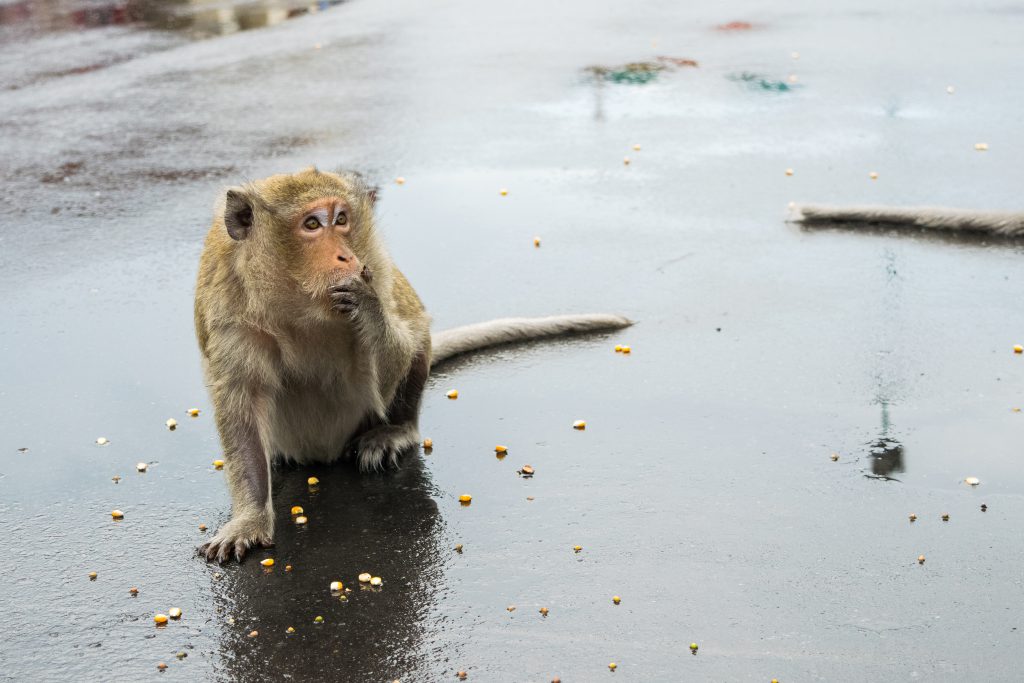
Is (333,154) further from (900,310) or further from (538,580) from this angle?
(538,580)

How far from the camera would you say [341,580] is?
15.5ft

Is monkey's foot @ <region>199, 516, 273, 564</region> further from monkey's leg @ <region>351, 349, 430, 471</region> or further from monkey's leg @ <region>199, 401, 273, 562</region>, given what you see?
monkey's leg @ <region>351, 349, 430, 471</region>

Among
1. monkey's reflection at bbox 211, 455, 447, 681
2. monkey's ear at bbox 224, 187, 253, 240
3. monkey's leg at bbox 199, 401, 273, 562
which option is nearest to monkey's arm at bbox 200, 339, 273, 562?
monkey's leg at bbox 199, 401, 273, 562

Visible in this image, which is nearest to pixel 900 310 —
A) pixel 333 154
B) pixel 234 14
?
pixel 333 154

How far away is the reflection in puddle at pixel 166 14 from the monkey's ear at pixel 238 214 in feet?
36.6

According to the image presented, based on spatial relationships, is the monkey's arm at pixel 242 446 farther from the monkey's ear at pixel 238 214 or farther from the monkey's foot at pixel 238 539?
the monkey's ear at pixel 238 214

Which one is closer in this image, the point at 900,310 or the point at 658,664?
the point at 658,664

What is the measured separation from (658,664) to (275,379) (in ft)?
6.02

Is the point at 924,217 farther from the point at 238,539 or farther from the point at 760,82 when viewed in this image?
the point at 238,539

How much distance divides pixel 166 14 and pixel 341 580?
13773 mm

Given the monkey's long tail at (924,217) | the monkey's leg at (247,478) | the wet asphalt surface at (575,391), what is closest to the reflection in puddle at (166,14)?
the wet asphalt surface at (575,391)

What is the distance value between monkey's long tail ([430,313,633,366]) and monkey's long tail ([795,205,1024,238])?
202 centimetres

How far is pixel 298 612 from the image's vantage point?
4.52 meters

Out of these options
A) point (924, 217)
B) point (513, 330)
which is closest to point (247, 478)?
point (513, 330)
